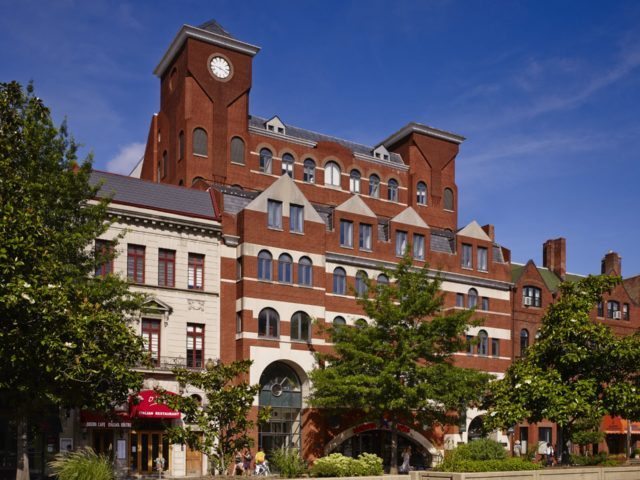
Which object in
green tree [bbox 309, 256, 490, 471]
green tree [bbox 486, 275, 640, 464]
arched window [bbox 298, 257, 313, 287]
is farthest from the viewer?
arched window [bbox 298, 257, 313, 287]

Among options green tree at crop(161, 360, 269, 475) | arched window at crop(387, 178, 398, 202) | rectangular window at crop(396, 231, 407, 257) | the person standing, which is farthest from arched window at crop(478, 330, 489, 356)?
green tree at crop(161, 360, 269, 475)

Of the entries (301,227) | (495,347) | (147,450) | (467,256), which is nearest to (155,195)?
(301,227)

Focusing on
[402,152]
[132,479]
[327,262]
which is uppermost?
[402,152]

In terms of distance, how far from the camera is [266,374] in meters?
49.5

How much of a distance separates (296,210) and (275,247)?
2986 mm

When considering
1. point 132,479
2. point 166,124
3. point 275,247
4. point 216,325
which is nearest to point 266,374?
point 216,325

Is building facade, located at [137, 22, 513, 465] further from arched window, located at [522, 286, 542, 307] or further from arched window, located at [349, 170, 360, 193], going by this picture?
arched window, located at [522, 286, 542, 307]

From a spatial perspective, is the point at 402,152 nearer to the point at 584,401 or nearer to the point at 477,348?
the point at 477,348

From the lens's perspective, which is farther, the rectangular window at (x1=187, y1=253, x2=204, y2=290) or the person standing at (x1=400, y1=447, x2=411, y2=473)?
the person standing at (x1=400, y1=447, x2=411, y2=473)

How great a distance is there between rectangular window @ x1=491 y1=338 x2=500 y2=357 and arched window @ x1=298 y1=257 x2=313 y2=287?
1628cm

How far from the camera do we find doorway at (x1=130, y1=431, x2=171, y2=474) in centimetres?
4472

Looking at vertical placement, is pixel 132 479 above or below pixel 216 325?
below

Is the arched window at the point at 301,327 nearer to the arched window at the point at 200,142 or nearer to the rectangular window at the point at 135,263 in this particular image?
the rectangular window at the point at 135,263

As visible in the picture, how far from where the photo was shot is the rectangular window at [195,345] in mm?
46906
